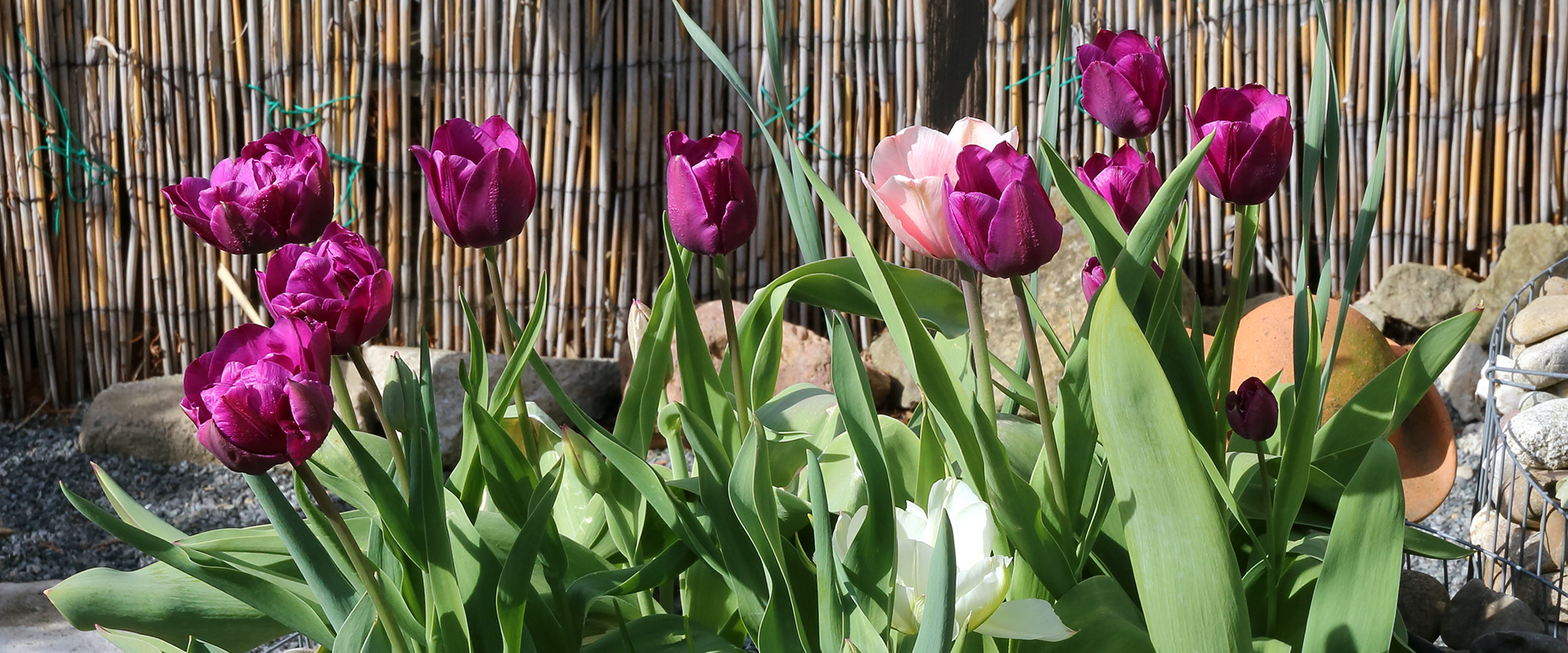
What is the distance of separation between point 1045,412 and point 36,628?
157 centimetres

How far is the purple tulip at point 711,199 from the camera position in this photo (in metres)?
0.67

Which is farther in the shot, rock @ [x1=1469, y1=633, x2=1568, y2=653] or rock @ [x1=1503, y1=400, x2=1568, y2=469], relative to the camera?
rock @ [x1=1503, y1=400, x2=1568, y2=469]

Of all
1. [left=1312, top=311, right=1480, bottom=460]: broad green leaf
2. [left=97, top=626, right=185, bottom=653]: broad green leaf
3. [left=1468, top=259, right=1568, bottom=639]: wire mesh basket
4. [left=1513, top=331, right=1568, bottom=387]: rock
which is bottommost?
[left=1468, top=259, right=1568, bottom=639]: wire mesh basket

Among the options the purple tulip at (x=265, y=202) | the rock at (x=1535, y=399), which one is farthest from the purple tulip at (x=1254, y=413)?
the rock at (x=1535, y=399)

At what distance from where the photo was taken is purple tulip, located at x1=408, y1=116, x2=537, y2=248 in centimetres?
66

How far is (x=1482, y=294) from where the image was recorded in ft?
9.18

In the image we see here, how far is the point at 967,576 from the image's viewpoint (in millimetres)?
542

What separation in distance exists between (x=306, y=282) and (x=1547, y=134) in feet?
10.4

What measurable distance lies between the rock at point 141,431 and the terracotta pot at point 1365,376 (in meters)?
2.45

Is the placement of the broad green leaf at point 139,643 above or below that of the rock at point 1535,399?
above

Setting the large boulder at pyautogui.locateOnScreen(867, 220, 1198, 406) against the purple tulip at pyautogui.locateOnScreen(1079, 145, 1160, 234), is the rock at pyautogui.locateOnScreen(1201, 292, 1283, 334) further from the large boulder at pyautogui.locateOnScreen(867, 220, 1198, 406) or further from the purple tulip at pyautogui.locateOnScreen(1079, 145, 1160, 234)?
the purple tulip at pyautogui.locateOnScreen(1079, 145, 1160, 234)

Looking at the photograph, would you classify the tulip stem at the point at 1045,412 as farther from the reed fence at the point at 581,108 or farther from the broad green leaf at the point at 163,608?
the reed fence at the point at 581,108

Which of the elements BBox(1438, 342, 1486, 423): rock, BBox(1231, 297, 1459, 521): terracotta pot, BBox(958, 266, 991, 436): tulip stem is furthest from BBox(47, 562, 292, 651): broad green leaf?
BBox(1438, 342, 1486, 423): rock

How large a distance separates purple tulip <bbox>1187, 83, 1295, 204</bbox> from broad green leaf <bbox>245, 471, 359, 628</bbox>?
53 centimetres
